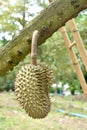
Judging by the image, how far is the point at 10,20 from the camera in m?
8.73

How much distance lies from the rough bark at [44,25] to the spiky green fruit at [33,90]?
0.15ft

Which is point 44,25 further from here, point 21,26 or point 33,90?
point 21,26

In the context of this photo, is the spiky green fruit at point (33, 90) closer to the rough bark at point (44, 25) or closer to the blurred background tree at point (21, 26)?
the rough bark at point (44, 25)

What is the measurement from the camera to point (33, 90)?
2.71 feet

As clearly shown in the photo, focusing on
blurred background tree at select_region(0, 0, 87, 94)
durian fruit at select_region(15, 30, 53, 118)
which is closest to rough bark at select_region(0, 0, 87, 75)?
durian fruit at select_region(15, 30, 53, 118)

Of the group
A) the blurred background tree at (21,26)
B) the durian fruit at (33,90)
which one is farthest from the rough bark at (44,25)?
the blurred background tree at (21,26)

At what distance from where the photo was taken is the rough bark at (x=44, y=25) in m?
0.80

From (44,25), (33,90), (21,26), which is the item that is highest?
(21,26)

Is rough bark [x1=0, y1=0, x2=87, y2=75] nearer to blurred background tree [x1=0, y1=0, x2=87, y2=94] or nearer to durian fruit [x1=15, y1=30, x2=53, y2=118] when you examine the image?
durian fruit [x1=15, y1=30, x2=53, y2=118]

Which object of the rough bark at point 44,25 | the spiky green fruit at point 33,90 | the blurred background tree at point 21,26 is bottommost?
the spiky green fruit at point 33,90

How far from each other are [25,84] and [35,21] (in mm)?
145

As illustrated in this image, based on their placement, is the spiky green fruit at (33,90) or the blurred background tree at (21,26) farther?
the blurred background tree at (21,26)

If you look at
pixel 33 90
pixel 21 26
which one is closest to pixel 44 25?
pixel 33 90

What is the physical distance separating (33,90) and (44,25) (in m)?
0.15
